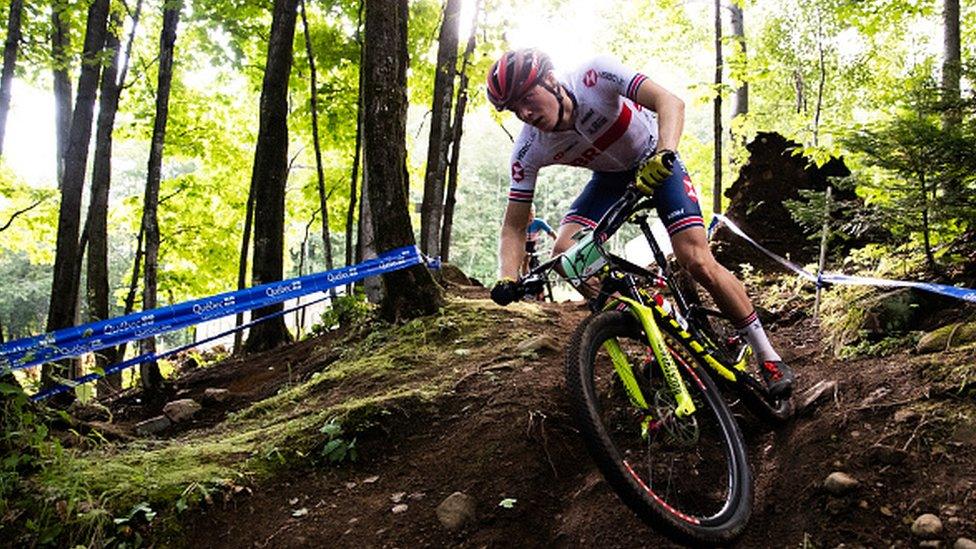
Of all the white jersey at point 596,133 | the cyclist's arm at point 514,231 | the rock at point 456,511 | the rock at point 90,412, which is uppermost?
the white jersey at point 596,133

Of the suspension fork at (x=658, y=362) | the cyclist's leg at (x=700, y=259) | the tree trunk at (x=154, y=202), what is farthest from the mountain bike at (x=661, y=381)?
the tree trunk at (x=154, y=202)

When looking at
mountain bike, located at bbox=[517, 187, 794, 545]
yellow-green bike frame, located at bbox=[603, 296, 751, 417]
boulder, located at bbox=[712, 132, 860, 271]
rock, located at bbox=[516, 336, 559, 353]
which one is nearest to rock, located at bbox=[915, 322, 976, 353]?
mountain bike, located at bbox=[517, 187, 794, 545]

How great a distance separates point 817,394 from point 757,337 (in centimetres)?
48

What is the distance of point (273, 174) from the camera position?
945 cm

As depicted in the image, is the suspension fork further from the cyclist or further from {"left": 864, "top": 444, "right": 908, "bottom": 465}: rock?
{"left": 864, "top": 444, "right": 908, "bottom": 465}: rock

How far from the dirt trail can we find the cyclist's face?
1.71 metres

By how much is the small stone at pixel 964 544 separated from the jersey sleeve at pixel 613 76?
8.14 ft

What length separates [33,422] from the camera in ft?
12.4

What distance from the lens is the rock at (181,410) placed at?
6.19 m

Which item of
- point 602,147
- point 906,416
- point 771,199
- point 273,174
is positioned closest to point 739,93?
point 771,199

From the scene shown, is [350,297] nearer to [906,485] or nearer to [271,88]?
[271,88]

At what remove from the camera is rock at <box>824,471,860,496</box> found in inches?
109

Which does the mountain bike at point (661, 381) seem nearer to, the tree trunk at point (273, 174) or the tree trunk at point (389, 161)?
the tree trunk at point (389, 161)

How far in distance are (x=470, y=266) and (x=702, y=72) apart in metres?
41.6
